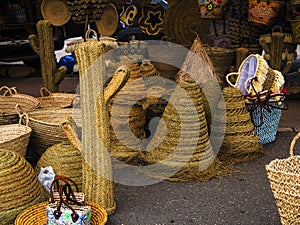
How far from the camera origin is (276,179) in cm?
279

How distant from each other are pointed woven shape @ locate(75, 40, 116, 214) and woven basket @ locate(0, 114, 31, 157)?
0.67 metres

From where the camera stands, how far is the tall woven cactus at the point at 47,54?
495 cm

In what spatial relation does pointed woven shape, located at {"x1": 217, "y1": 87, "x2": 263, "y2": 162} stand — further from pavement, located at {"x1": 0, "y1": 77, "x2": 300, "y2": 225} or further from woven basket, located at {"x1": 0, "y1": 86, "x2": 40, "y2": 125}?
woven basket, located at {"x1": 0, "y1": 86, "x2": 40, "y2": 125}

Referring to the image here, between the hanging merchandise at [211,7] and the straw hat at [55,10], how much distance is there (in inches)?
79.3

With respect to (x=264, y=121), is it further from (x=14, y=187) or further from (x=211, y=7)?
(x=14, y=187)

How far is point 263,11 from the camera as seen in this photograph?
5.90 metres

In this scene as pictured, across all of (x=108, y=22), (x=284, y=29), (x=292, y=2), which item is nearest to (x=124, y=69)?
(x=108, y=22)

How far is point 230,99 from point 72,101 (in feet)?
4.99

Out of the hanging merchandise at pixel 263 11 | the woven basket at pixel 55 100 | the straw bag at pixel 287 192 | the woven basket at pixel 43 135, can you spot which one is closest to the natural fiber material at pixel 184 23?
the hanging merchandise at pixel 263 11

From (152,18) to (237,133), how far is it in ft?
7.25

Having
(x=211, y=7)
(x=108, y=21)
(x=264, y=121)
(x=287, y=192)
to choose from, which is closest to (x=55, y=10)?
(x=108, y=21)

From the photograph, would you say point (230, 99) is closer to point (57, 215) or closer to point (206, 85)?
point (206, 85)

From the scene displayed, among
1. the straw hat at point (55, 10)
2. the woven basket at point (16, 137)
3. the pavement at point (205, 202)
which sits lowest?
the pavement at point (205, 202)

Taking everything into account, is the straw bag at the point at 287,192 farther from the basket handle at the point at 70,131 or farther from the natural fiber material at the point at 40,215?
the basket handle at the point at 70,131
